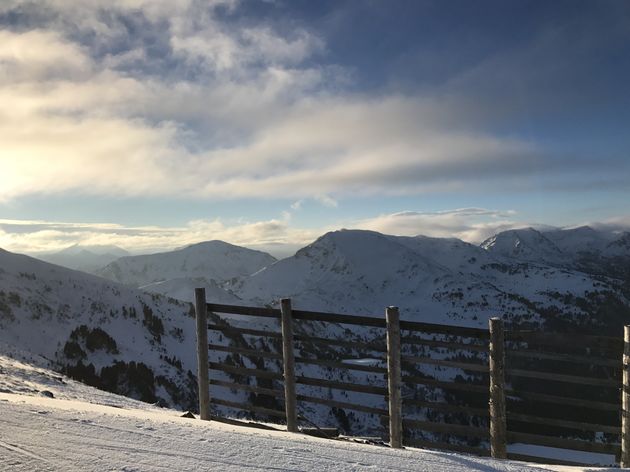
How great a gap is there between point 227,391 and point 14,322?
12573mm

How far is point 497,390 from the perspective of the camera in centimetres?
700

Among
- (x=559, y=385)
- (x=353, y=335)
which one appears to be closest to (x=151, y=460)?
(x=559, y=385)

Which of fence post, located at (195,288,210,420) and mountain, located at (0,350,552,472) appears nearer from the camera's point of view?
mountain, located at (0,350,552,472)

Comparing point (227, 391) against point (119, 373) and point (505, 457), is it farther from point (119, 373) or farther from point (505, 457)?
point (505, 457)

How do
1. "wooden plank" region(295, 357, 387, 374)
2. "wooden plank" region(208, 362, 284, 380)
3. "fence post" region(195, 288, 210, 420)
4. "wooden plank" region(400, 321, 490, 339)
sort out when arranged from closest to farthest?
"wooden plank" region(400, 321, 490, 339)
"wooden plank" region(295, 357, 387, 374)
"wooden plank" region(208, 362, 284, 380)
"fence post" region(195, 288, 210, 420)

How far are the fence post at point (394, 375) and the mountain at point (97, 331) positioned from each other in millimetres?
16519

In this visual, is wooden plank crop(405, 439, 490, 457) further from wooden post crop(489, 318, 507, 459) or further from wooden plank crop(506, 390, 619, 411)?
wooden plank crop(506, 390, 619, 411)

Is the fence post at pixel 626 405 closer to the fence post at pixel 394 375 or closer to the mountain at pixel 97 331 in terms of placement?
the fence post at pixel 394 375

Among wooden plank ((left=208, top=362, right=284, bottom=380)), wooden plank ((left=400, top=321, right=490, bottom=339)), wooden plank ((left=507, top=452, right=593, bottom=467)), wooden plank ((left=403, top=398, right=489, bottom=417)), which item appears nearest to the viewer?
wooden plank ((left=507, top=452, right=593, bottom=467))

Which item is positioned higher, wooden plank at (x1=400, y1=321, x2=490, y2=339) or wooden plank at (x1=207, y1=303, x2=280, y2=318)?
wooden plank at (x1=207, y1=303, x2=280, y2=318)

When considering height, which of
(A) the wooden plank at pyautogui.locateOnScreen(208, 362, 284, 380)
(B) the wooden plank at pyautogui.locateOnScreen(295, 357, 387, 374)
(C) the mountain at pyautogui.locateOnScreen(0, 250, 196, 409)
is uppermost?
(B) the wooden plank at pyautogui.locateOnScreen(295, 357, 387, 374)

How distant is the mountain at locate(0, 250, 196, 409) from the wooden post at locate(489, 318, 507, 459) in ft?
58.6

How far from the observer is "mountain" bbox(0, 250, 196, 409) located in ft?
73.5

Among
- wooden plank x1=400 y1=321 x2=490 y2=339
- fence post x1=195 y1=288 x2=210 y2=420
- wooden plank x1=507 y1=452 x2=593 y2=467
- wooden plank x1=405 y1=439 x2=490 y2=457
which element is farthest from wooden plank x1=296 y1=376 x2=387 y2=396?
wooden plank x1=507 y1=452 x2=593 y2=467
